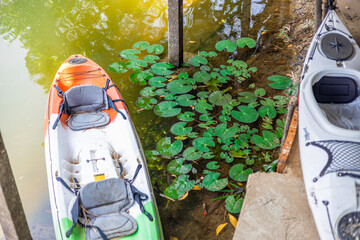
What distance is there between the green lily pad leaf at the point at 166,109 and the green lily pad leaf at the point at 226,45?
1.42m

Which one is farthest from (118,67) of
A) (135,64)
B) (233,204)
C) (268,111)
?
(233,204)

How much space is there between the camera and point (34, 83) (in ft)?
17.4

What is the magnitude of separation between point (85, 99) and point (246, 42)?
2.84 metres

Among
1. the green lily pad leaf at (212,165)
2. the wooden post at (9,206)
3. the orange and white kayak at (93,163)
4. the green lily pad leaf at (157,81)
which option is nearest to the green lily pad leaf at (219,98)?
the green lily pad leaf at (157,81)

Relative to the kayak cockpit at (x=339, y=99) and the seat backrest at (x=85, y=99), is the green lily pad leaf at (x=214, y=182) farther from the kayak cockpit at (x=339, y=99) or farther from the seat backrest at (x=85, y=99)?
the seat backrest at (x=85, y=99)

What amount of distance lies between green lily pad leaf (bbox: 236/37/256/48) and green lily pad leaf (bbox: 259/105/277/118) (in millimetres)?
1458

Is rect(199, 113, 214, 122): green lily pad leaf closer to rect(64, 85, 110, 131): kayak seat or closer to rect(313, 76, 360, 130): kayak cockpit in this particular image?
rect(64, 85, 110, 131): kayak seat

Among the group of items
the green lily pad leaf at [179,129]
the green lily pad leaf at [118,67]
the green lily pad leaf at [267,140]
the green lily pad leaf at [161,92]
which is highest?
the green lily pad leaf at [118,67]

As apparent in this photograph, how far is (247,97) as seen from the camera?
4477 millimetres

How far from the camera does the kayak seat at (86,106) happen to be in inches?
143

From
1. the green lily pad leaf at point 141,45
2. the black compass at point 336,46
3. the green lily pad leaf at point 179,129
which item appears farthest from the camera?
the green lily pad leaf at point 141,45

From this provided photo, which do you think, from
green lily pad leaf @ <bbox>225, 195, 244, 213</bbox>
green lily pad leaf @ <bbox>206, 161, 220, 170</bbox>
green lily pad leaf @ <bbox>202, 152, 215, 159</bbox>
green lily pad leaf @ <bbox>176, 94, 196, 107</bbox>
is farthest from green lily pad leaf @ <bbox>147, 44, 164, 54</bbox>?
green lily pad leaf @ <bbox>225, 195, 244, 213</bbox>

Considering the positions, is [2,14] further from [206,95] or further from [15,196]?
[15,196]

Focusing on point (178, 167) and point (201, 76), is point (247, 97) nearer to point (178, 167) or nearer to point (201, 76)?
point (201, 76)
